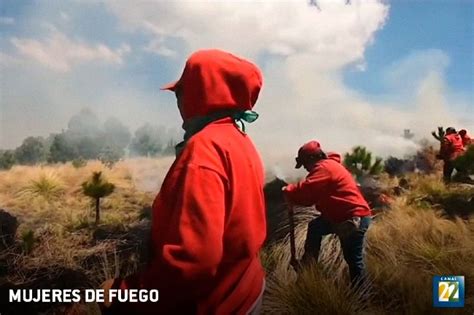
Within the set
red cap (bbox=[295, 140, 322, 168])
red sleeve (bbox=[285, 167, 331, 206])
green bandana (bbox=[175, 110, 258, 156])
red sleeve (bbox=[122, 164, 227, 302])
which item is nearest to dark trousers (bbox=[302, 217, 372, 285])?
red sleeve (bbox=[285, 167, 331, 206])

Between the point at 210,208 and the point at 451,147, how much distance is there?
4.89ft

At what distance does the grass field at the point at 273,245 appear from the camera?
2609 mm

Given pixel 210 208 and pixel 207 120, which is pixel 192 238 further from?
pixel 207 120

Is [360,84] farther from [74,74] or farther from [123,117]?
[74,74]

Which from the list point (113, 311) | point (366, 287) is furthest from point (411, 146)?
point (113, 311)

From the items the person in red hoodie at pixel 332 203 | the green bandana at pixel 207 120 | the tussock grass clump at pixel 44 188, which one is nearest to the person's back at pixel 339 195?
the person in red hoodie at pixel 332 203

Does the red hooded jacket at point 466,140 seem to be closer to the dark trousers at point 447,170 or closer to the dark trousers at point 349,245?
the dark trousers at point 447,170

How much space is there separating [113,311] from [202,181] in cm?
62

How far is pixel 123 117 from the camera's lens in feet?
8.70

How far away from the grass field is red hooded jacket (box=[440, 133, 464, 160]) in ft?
0.43

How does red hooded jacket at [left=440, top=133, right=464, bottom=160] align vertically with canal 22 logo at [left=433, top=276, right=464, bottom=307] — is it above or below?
above

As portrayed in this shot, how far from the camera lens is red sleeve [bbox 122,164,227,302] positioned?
199 cm

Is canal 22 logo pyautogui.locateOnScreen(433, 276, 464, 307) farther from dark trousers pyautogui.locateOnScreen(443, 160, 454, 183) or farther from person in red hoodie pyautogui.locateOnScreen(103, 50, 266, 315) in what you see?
person in red hoodie pyautogui.locateOnScreen(103, 50, 266, 315)

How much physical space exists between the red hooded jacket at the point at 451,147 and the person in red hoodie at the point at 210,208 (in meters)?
1.08
